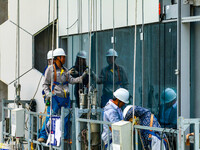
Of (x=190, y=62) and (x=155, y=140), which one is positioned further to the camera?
(x=190, y=62)

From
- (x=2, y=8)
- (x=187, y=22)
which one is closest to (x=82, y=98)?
(x=187, y=22)

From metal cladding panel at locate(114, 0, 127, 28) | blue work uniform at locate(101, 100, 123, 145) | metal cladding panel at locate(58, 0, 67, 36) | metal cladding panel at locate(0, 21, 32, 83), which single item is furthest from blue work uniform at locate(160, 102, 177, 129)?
metal cladding panel at locate(0, 21, 32, 83)

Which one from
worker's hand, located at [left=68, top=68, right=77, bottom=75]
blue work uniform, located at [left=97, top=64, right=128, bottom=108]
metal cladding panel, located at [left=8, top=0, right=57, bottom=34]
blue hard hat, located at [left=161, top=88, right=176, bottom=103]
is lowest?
blue hard hat, located at [left=161, top=88, right=176, bottom=103]

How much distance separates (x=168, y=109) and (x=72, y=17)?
294 cm

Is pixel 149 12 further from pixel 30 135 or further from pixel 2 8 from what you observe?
pixel 2 8

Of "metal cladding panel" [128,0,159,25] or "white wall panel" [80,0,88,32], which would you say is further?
"white wall panel" [80,0,88,32]

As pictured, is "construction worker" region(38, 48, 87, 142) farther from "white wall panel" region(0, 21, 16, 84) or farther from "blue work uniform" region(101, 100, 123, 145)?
"white wall panel" region(0, 21, 16, 84)

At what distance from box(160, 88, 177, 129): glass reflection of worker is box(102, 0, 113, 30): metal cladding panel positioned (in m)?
1.64

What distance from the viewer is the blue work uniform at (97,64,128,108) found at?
262 inches

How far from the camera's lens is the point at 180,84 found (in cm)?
568

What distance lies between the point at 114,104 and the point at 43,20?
3692 millimetres

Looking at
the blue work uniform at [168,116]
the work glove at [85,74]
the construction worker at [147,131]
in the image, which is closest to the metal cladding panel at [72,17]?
the work glove at [85,74]

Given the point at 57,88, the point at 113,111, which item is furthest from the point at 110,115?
the point at 57,88

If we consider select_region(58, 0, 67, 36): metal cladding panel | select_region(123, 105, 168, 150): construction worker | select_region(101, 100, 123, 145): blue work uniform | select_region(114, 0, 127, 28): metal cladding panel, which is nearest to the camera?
select_region(123, 105, 168, 150): construction worker
